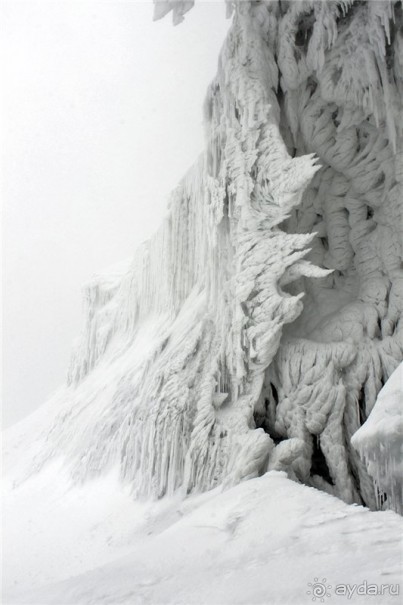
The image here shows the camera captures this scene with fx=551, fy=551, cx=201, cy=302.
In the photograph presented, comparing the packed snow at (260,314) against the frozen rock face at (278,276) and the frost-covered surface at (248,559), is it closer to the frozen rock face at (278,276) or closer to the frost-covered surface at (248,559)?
the frozen rock face at (278,276)

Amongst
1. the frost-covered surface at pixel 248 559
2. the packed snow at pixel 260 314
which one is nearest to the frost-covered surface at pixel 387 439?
the frost-covered surface at pixel 248 559

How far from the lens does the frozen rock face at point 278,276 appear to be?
8.93 m

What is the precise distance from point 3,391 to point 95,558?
60997mm

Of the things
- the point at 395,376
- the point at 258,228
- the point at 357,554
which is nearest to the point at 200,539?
the point at 357,554

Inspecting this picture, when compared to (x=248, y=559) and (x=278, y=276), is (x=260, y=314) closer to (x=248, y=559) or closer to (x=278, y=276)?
(x=278, y=276)

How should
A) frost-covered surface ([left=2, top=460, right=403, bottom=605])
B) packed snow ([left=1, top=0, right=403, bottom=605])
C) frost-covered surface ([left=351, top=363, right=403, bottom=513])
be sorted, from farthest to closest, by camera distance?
packed snow ([left=1, top=0, right=403, bottom=605])
frost-covered surface ([left=351, top=363, right=403, bottom=513])
frost-covered surface ([left=2, top=460, right=403, bottom=605])

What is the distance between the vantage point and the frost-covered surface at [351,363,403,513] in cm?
346

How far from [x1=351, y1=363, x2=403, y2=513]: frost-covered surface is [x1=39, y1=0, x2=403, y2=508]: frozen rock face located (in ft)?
15.2

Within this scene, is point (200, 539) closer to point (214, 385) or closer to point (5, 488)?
point (214, 385)

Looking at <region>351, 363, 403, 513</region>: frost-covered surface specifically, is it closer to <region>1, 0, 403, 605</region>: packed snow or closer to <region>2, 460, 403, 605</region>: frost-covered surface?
<region>2, 460, 403, 605</region>: frost-covered surface

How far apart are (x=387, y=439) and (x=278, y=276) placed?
6004 mm

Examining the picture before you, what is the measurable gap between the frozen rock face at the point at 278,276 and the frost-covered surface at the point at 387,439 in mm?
4628

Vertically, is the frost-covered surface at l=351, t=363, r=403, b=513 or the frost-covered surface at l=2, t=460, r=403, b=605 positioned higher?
the frost-covered surface at l=351, t=363, r=403, b=513

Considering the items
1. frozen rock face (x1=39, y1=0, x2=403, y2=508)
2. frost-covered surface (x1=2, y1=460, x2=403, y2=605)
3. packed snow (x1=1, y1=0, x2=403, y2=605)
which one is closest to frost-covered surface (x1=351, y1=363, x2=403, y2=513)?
frost-covered surface (x1=2, y1=460, x2=403, y2=605)
